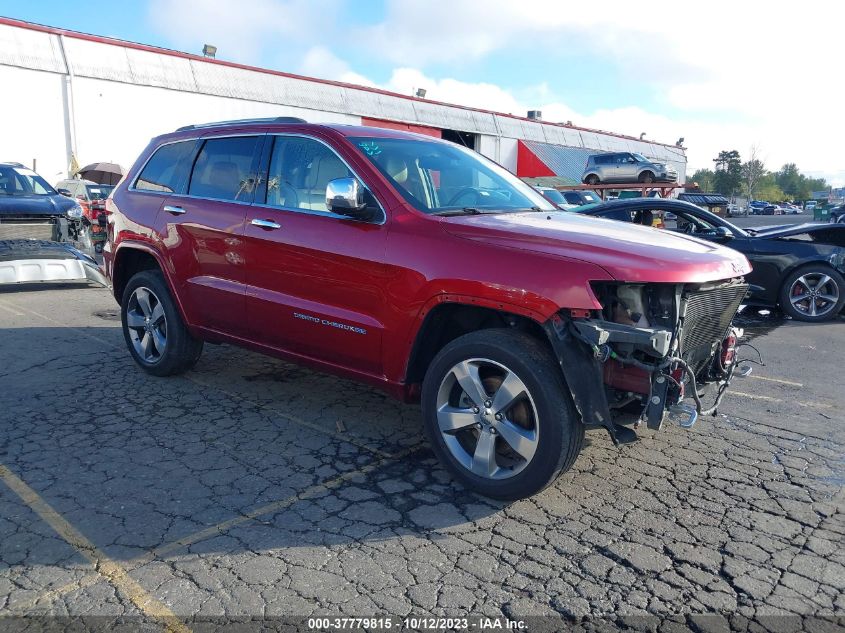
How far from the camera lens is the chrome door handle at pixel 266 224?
451cm

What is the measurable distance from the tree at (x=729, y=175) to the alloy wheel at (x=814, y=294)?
10443 cm

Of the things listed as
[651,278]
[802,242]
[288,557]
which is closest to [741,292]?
[651,278]

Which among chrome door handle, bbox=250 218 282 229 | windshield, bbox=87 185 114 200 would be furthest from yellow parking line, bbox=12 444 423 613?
windshield, bbox=87 185 114 200

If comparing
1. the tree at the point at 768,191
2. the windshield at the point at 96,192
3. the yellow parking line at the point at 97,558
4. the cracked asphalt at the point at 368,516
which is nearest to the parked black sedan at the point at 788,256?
the cracked asphalt at the point at 368,516

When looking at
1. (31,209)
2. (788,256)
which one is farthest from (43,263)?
(788,256)

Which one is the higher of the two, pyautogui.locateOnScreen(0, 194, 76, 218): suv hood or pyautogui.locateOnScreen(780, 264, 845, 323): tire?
pyautogui.locateOnScreen(0, 194, 76, 218): suv hood

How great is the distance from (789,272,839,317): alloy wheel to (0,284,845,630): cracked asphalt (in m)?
3.85

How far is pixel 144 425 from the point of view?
466 centimetres

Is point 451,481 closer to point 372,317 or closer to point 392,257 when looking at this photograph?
point 372,317

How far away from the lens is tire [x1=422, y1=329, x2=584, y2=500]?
11.1ft

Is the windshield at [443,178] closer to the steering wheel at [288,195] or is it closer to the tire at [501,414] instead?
the steering wheel at [288,195]

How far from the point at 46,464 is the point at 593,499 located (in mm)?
3060

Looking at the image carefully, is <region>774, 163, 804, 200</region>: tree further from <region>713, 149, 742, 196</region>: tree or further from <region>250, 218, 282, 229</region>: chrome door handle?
<region>250, 218, 282, 229</region>: chrome door handle

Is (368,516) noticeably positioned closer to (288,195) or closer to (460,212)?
(460,212)
